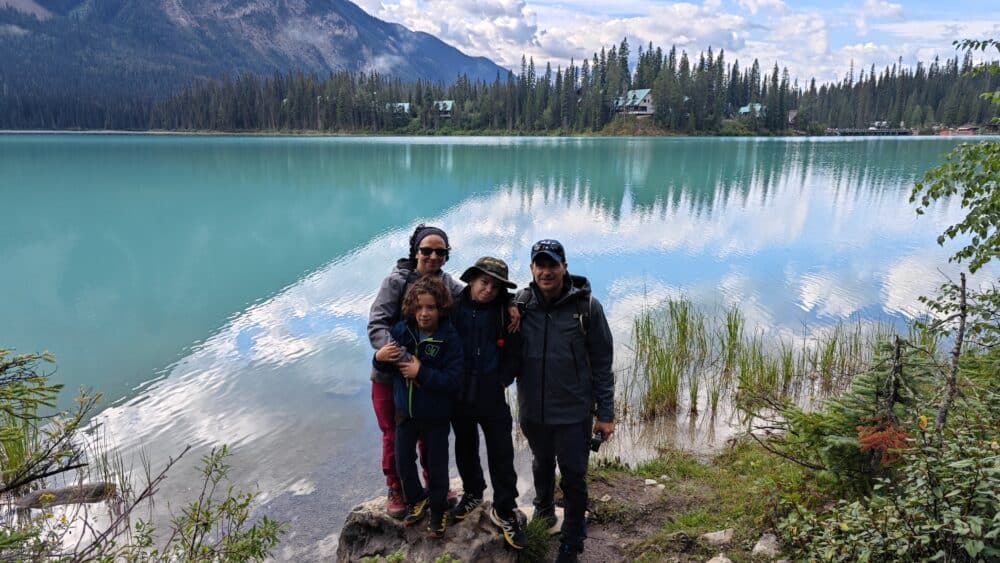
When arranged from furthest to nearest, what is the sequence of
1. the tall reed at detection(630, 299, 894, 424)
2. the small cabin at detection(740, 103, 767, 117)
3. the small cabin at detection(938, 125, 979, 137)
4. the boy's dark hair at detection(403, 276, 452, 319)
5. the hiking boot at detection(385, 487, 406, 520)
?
the small cabin at detection(740, 103, 767, 117)
the small cabin at detection(938, 125, 979, 137)
the tall reed at detection(630, 299, 894, 424)
the hiking boot at detection(385, 487, 406, 520)
the boy's dark hair at detection(403, 276, 452, 319)

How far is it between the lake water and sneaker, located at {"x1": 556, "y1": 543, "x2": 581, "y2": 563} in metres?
2.00

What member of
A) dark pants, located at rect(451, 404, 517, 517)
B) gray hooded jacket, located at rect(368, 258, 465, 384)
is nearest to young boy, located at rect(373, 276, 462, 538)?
gray hooded jacket, located at rect(368, 258, 465, 384)

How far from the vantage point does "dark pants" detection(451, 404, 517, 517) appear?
3961 mm

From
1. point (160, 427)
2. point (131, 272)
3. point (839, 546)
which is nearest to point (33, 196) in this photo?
point (131, 272)

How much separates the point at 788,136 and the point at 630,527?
428 ft

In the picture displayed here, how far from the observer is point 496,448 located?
4.02 meters

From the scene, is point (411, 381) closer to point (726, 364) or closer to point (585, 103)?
point (726, 364)

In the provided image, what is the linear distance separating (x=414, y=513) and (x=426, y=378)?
1059 mm

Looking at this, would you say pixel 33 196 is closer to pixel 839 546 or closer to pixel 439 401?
pixel 439 401

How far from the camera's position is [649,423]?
7.07 metres

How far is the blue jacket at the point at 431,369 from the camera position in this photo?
144 inches

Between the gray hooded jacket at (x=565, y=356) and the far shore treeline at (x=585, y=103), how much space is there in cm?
11792

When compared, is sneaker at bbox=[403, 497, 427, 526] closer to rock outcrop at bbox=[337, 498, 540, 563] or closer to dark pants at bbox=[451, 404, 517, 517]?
rock outcrop at bbox=[337, 498, 540, 563]

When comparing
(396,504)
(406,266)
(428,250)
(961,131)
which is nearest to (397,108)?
(961,131)
